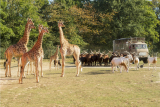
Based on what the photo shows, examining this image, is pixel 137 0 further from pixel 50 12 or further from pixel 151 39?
pixel 50 12

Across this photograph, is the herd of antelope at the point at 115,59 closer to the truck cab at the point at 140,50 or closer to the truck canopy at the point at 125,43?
the truck cab at the point at 140,50

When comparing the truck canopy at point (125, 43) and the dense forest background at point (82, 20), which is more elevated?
the dense forest background at point (82, 20)

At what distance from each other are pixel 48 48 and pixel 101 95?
108 ft

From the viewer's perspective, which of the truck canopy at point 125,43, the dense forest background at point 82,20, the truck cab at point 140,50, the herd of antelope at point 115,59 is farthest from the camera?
the dense forest background at point 82,20

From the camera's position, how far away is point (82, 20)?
43531mm

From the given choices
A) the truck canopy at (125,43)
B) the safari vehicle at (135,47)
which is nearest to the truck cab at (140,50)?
the safari vehicle at (135,47)

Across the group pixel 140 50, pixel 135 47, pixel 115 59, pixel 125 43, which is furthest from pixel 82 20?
pixel 115 59

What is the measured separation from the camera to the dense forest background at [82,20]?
37562 millimetres

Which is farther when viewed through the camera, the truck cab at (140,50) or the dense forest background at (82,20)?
the dense forest background at (82,20)

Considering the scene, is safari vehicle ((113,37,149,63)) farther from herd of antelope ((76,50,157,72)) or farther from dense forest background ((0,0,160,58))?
dense forest background ((0,0,160,58))

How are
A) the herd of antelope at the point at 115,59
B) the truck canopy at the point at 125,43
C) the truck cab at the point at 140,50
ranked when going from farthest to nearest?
1. the truck canopy at the point at 125,43
2. the truck cab at the point at 140,50
3. the herd of antelope at the point at 115,59

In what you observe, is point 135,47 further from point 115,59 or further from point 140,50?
point 115,59

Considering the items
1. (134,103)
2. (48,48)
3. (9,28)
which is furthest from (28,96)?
(48,48)

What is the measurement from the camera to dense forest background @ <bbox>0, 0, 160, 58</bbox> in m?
37.6
